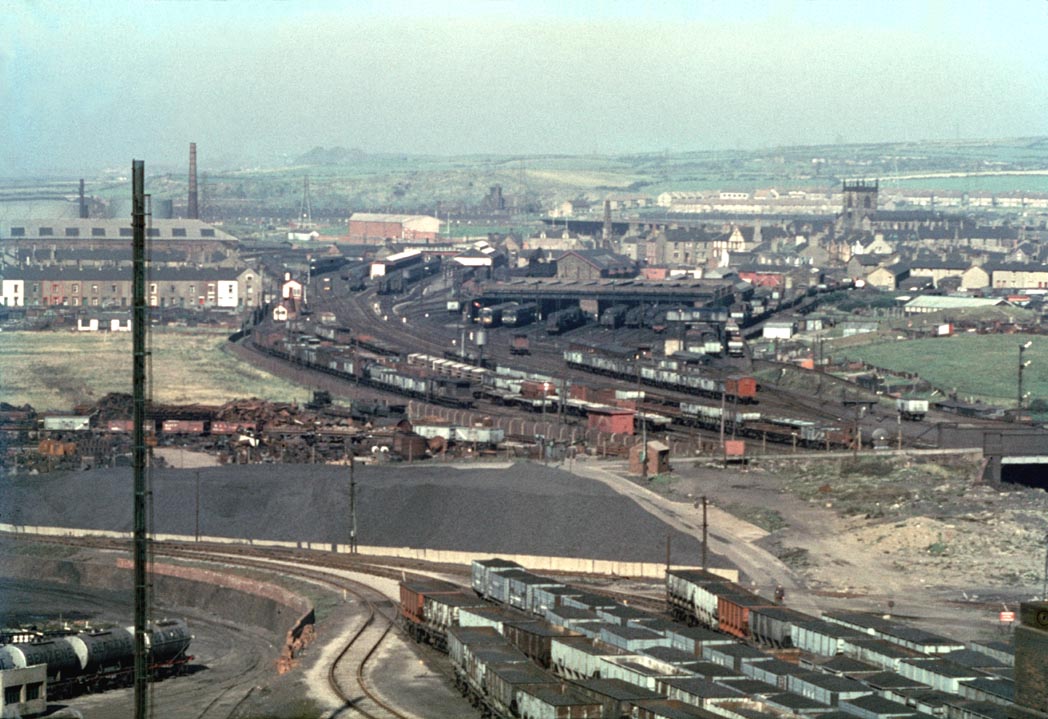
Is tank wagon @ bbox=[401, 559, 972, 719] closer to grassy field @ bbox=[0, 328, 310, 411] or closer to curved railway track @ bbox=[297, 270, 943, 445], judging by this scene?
curved railway track @ bbox=[297, 270, 943, 445]

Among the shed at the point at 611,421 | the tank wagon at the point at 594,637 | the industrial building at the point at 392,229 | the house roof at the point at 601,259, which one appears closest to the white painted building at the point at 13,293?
the house roof at the point at 601,259

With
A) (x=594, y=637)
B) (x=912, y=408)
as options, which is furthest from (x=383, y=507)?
(x=912, y=408)

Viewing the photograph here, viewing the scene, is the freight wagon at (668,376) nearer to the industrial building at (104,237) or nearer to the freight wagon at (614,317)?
the freight wagon at (614,317)

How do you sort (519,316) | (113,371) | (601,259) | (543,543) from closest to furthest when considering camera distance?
1. (543,543)
2. (113,371)
3. (519,316)
4. (601,259)

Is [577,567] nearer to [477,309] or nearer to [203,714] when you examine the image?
[203,714]

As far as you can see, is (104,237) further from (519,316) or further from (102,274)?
(519,316)

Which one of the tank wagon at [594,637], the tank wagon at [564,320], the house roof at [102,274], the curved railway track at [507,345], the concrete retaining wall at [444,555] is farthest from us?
the house roof at [102,274]

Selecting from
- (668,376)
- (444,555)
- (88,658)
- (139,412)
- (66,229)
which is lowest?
(444,555)
